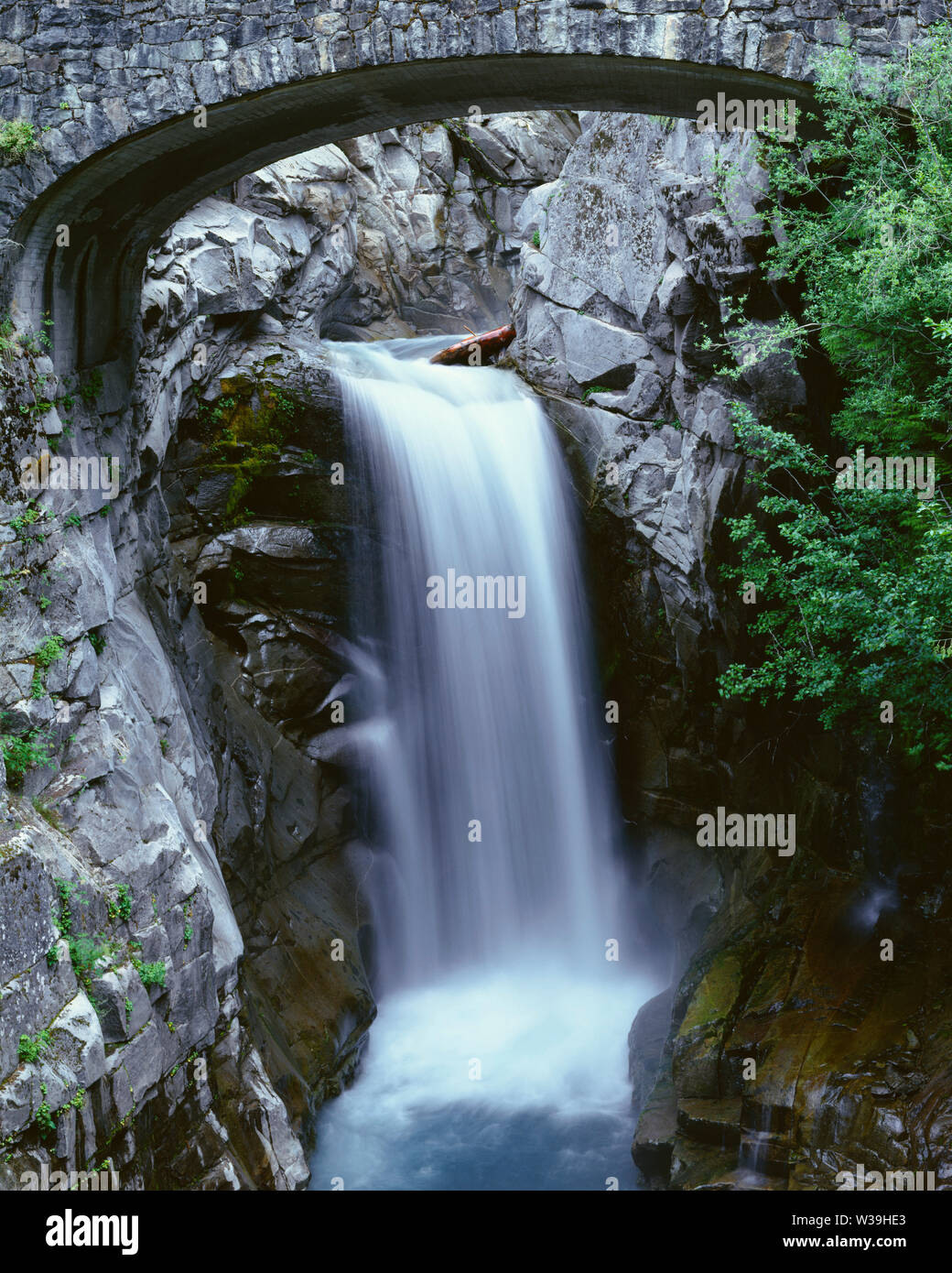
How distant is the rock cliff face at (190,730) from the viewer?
753 cm

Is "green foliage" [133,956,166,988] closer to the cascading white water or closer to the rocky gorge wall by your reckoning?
the rocky gorge wall

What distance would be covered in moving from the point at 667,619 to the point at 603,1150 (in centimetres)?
611

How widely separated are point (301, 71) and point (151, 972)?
22.4 ft

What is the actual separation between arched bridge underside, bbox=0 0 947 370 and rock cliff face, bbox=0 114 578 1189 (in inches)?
58.4

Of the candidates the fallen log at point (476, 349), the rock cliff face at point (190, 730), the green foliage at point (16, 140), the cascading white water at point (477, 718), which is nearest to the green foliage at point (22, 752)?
the rock cliff face at point (190, 730)

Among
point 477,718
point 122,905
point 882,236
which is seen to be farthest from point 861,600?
point 122,905

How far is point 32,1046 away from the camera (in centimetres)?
675

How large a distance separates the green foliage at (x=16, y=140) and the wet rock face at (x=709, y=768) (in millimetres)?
5830

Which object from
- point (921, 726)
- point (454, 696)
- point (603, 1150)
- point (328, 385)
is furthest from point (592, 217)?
point (603, 1150)

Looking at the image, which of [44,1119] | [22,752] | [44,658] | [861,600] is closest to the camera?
[44,1119]

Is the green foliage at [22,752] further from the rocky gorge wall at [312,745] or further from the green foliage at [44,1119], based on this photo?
the green foliage at [44,1119]

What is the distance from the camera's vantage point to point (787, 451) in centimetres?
1018

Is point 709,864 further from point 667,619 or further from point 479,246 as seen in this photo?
point 479,246

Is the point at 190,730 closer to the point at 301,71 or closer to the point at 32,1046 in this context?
the point at 32,1046
